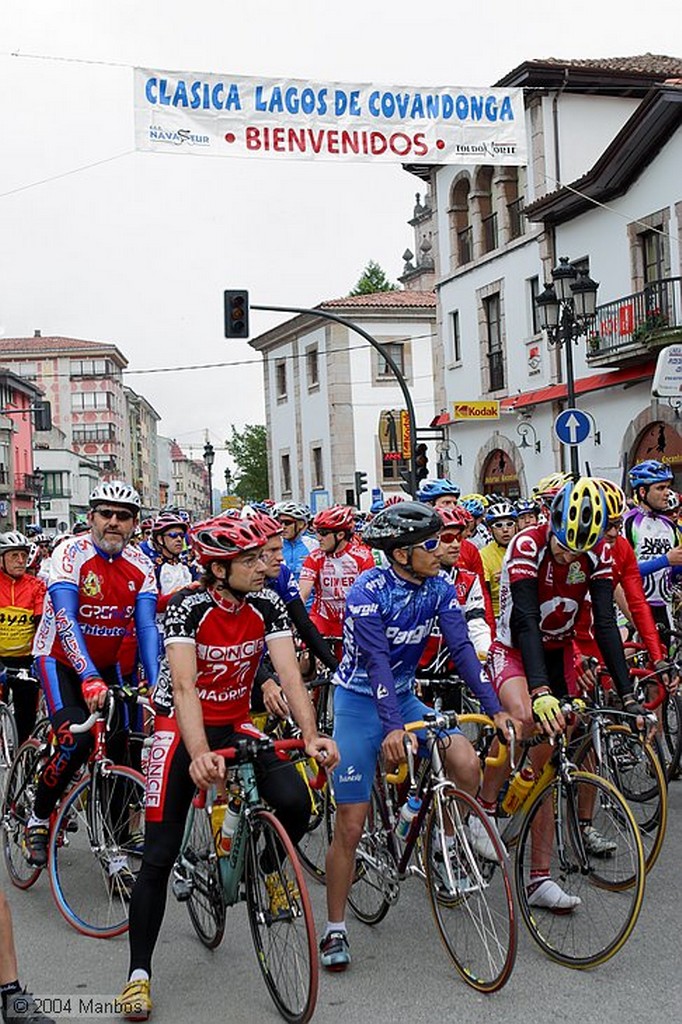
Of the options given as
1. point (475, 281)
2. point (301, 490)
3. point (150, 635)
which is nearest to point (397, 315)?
point (301, 490)

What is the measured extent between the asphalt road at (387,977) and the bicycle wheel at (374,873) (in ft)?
0.37

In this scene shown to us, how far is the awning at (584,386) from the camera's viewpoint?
24.9 m

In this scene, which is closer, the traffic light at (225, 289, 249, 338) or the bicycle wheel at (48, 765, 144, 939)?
the bicycle wheel at (48, 765, 144, 939)

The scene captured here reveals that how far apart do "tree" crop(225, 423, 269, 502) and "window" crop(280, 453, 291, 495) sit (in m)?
17.0

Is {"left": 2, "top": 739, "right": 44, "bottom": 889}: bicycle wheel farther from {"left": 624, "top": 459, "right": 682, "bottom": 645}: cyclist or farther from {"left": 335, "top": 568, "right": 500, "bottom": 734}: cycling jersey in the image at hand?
{"left": 624, "top": 459, "right": 682, "bottom": 645}: cyclist

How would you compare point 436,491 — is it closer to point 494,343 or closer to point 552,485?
point 552,485

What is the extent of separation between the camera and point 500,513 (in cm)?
1030

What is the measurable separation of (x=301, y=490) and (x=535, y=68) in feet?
98.6

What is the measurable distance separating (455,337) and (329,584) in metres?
25.8

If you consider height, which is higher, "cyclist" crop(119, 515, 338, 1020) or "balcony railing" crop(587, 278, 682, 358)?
"balcony railing" crop(587, 278, 682, 358)

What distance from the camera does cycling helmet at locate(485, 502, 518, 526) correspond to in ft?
33.8

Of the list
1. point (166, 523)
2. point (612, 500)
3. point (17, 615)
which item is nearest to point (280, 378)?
point (166, 523)

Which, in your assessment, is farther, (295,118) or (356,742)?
(295,118)

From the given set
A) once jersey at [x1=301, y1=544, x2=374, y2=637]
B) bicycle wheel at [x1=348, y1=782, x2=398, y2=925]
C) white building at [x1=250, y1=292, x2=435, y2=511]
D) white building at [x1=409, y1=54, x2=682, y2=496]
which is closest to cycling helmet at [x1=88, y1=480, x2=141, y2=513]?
bicycle wheel at [x1=348, y1=782, x2=398, y2=925]
